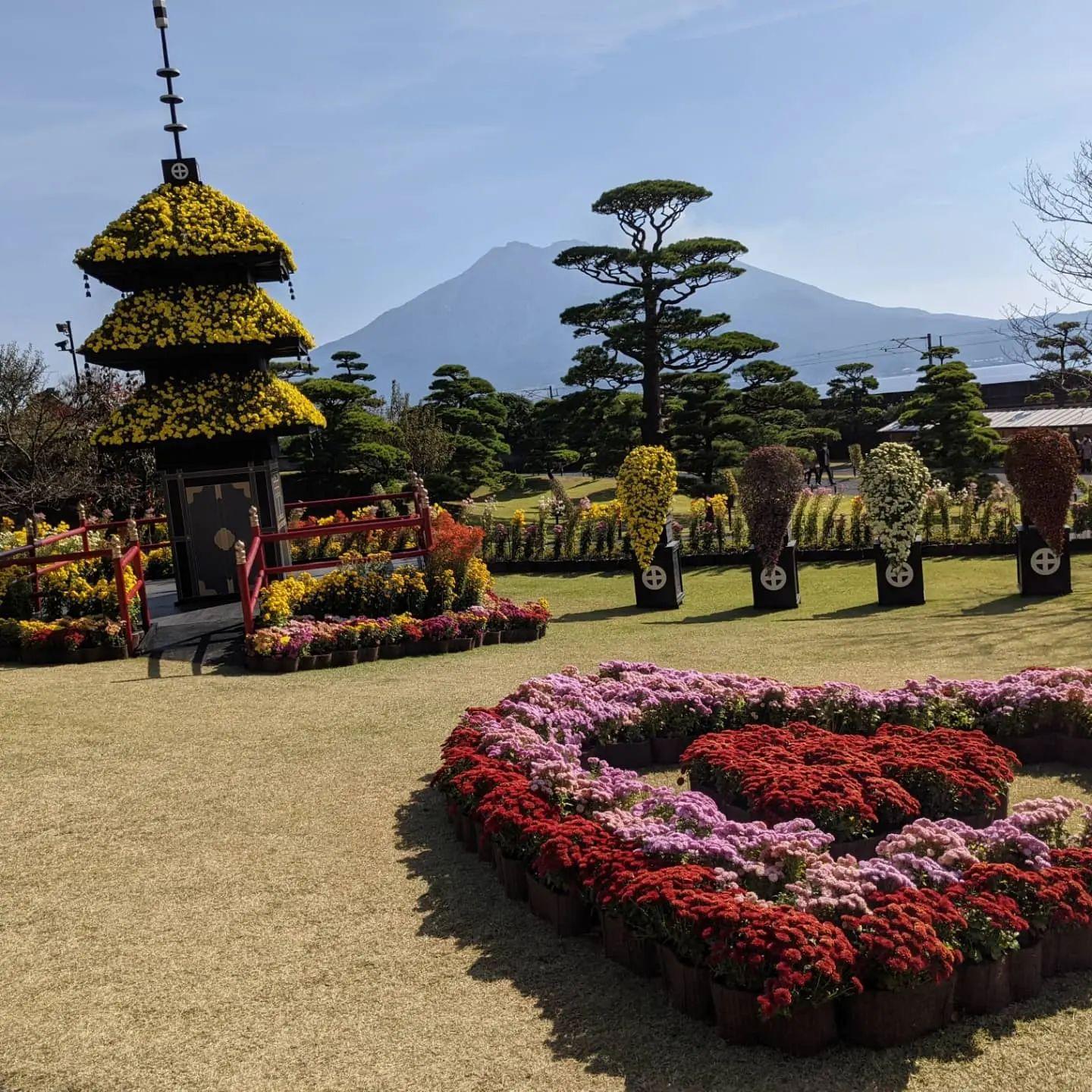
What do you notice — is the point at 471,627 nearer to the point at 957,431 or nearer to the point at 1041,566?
the point at 1041,566

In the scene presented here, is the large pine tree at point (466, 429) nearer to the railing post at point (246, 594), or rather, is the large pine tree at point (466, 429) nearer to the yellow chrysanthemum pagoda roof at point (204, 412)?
the yellow chrysanthemum pagoda roof at point (204, 412)

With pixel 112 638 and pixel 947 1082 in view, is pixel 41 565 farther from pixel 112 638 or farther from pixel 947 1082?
pixel 947 1082

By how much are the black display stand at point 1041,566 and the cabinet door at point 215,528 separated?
1090cm

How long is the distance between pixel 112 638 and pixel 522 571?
9.28 meters

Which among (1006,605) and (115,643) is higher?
(115,643)

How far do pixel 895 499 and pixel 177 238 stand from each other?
10.7m

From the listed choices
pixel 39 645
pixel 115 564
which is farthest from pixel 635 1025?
pixel 39 645

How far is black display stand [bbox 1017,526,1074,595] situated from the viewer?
14156 millimetres

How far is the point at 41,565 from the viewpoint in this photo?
1405 cm

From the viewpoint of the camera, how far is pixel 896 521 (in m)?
14.4

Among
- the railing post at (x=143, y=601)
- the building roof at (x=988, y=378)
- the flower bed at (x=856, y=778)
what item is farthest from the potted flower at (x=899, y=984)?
the building roof at (x=988, y=378)

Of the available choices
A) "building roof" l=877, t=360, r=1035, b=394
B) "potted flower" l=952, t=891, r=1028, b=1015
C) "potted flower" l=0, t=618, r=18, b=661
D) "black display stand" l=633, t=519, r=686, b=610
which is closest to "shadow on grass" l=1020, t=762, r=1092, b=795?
"potted flower" l=952, t=891, r=1028, b=1015

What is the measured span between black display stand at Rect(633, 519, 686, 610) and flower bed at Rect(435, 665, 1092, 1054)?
932 centimetres

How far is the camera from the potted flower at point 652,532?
15422 millimetres
